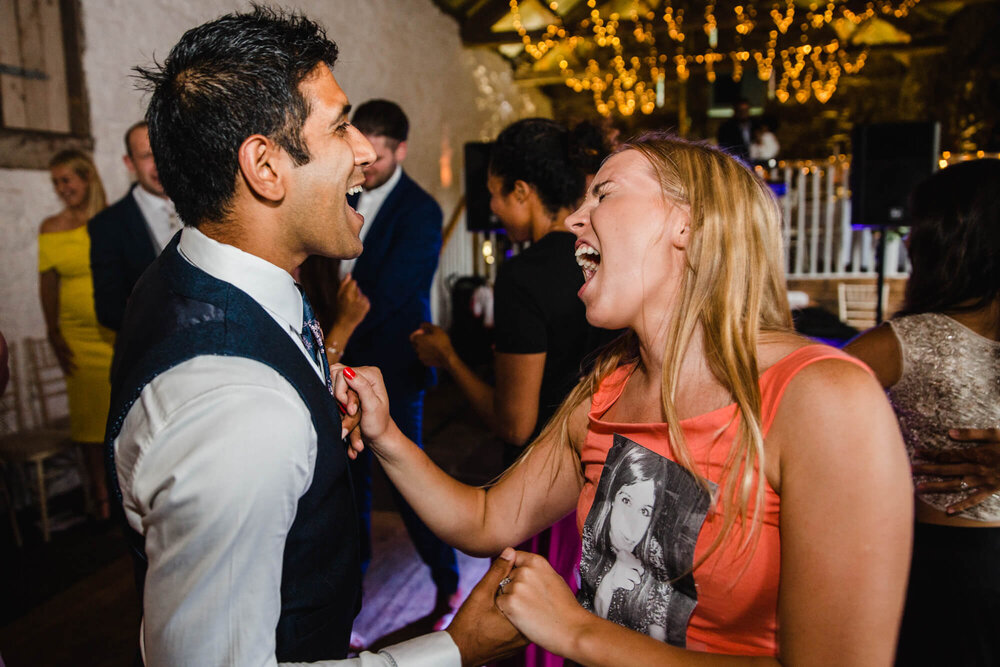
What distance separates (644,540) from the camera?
3.15 feet

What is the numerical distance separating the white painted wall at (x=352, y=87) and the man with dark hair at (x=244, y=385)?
8.3 inches

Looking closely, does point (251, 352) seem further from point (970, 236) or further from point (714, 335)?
point (970, 236)

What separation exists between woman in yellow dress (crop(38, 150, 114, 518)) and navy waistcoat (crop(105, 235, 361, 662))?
2.65 meters

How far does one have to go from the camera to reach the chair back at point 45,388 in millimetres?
3238

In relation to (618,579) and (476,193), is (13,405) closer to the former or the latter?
(618,579)

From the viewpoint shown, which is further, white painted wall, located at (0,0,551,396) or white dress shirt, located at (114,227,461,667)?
white painted wall, located at (0,0,551,396)

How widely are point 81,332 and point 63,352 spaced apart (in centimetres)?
12

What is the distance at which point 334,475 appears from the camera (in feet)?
2.85

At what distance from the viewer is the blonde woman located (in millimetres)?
777

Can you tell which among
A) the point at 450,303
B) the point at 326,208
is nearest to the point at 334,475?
the point at 326,208

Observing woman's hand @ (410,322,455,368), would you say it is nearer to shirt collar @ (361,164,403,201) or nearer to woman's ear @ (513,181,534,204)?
woman's ear @ (513,181,534,204)

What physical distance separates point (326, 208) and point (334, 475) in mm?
384

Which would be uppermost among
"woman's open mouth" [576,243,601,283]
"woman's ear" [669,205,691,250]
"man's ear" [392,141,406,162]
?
"man's ear" [392,141,406,162]

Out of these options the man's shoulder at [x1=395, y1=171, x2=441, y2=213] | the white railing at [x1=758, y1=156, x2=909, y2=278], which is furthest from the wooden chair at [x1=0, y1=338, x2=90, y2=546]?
the white railing at [x1=758, y1=156, x2=909, y2=278]
